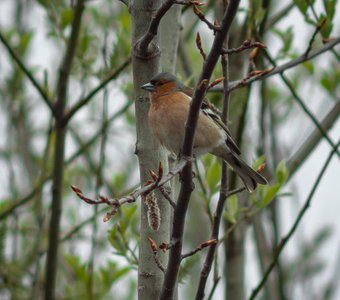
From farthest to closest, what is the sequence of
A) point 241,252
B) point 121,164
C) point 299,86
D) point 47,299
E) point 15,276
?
point 121,164 → point 299,86 → point 15,276 → point 241,252 → point 47,299

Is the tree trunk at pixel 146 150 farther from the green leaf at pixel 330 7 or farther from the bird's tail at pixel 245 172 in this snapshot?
the green leaf at pixel 330 7

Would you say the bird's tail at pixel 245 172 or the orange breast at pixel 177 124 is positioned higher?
the orange breast at pixel 177 124

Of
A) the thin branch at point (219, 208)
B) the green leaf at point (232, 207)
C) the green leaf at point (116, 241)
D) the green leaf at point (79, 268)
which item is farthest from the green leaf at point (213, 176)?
the thin branch at point (219, 208)

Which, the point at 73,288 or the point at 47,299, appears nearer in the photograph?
the point at 47,299

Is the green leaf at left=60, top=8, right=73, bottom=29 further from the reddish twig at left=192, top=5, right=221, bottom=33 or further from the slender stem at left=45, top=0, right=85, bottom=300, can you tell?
the reddish twig at left=192, top=5, right=221, bottom=33

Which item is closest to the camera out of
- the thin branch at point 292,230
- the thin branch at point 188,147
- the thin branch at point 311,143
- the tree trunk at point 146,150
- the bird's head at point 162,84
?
the thin branch at point 188,147

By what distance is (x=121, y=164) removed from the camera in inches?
317

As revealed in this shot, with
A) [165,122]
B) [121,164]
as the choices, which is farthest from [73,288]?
[121,164]

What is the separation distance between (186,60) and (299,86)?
7.56 feet

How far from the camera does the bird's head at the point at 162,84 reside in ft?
10.6

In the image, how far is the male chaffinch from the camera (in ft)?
12.5

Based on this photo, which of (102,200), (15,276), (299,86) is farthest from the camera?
(299,86)

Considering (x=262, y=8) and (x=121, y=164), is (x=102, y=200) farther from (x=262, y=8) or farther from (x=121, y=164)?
(x=121, y=164)

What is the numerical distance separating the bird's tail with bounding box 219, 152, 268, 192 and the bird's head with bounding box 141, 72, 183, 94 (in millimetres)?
507
